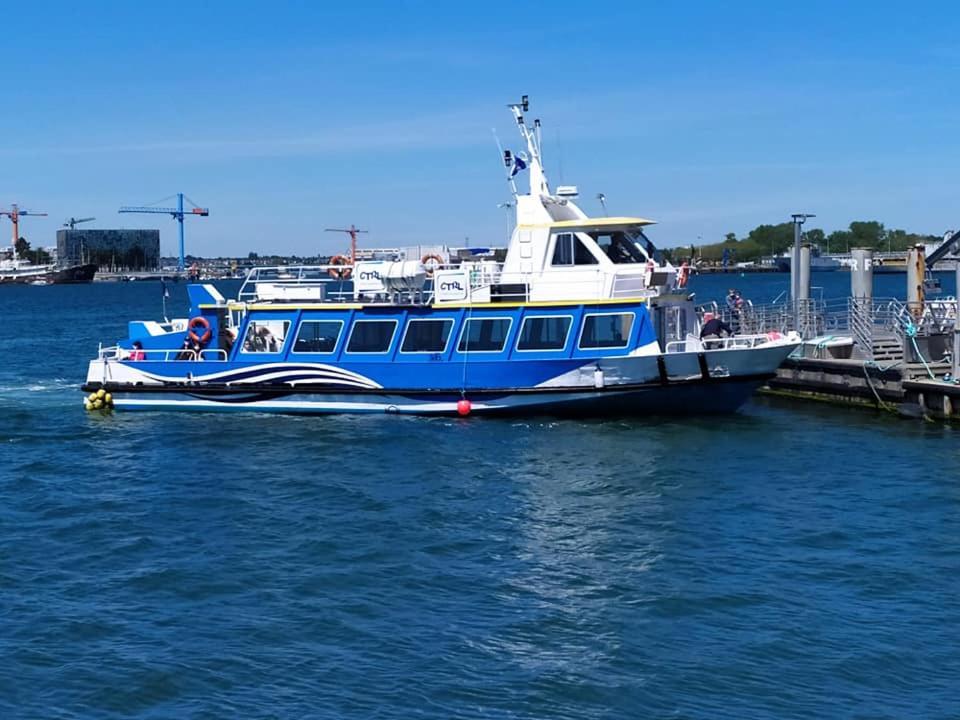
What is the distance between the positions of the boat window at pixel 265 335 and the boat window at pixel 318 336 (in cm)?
48

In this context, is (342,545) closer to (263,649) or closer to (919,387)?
(263,649)

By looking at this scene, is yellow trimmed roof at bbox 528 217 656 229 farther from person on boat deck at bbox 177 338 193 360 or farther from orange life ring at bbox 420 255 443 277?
person on boat deck at bbox 177 338 193 360

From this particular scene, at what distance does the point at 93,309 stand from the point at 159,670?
95.3 m

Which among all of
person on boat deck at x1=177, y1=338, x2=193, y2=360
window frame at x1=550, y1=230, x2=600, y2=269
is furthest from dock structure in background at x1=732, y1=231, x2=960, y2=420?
person on boat deck at x1=177, y1=338, x2=193, y2=360

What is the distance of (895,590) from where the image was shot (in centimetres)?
1562

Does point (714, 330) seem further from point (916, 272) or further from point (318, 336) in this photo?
point (318, 336)

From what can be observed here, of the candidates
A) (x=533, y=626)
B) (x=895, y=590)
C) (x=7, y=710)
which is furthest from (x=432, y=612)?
(x=895, y=590)

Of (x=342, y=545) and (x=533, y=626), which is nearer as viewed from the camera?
(x=533, y=626)

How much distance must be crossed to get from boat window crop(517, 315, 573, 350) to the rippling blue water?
1789mm

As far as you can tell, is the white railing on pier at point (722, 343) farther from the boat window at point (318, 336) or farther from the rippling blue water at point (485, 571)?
the boat window at point (318, 336)

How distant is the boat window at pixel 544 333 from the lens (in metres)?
27.1

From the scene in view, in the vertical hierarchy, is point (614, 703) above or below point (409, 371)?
below

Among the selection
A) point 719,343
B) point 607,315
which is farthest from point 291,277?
point 719,343

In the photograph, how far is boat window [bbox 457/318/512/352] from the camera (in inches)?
1083
